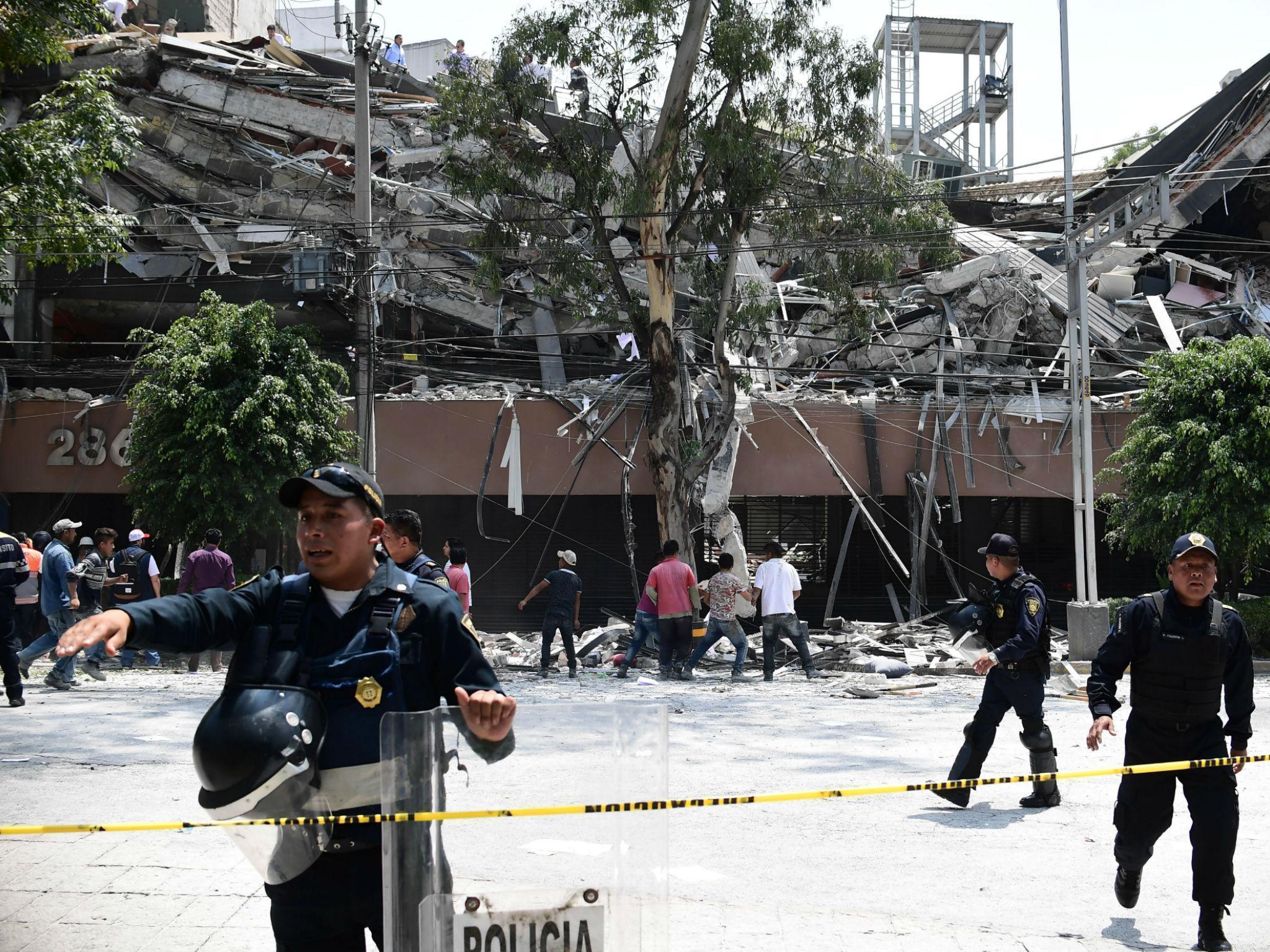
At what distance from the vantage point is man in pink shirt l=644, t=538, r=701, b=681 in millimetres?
14352

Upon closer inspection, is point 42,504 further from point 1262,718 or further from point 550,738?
point 550,738

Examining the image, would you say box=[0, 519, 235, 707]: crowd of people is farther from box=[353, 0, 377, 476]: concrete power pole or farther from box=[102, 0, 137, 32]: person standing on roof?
box=[102, 0, 137, 32]: person standing on roof

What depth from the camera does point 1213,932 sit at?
461 centimetres

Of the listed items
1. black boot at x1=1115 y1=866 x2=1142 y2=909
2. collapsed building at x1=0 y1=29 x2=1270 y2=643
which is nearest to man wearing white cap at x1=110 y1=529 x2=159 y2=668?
collapsed building at x1=0 y1=29 x2=1270 y2=643

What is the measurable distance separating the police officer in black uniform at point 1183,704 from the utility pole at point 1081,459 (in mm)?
11430

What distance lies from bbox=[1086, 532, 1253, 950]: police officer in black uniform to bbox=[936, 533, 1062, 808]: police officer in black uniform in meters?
2.13

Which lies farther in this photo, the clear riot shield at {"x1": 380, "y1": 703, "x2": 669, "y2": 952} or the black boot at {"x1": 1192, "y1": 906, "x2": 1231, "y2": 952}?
the black boot at {"x1": 1192, "y1": 906, "x2": 1231, "y2": 952}

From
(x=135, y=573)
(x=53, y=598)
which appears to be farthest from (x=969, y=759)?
(x=135, y=573)

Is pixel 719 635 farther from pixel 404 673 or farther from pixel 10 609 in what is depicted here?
pixel 404 673

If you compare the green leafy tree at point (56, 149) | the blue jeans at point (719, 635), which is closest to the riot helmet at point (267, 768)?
the green leafy tree at point (56, 149)

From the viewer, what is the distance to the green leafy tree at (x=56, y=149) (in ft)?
Result: 35.8

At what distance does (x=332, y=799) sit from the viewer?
9.26 feet

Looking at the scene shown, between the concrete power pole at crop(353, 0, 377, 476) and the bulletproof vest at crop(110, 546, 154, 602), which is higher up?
the concrete power pole at crop(353, 0, 377, 476)

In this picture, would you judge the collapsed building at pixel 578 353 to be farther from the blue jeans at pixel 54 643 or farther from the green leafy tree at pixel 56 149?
the blue jeans at pixel 54 643
